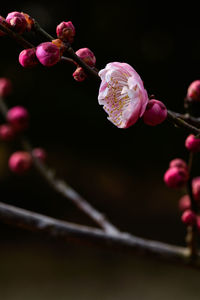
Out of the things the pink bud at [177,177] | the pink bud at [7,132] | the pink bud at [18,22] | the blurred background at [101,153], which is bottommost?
the blurred background at [101,153]

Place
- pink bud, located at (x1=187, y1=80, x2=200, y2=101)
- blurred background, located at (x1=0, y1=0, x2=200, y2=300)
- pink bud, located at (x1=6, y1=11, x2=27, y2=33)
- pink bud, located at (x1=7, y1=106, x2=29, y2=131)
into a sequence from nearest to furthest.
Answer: pink bud, located at (x1=6, y1=11, x2=27, y2=33) → pink bud, located at (x1=187, y1=80, x2=200, y2=101) → pink bud, located at (x1=7, y1=106, x2=29, y2=131) → blurred background, located at (x1=0, y1=0, x2=200, y2=300)

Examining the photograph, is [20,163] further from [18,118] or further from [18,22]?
[18,22]

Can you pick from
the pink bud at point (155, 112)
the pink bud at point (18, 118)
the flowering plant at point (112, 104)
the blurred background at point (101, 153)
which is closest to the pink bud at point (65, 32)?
the flowering plant at point (112, 104)

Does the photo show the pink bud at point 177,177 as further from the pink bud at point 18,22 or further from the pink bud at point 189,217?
the pink bud at point 18,22

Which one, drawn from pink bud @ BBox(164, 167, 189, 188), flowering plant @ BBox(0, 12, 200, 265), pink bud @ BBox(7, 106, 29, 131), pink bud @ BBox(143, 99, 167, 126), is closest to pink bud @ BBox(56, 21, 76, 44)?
flowering plant @ BBox(0, 12, 200, 265)

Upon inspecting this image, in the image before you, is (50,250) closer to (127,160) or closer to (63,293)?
(63,293)

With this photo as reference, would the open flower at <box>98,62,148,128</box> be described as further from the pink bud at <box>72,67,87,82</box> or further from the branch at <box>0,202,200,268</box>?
the branch at <box>0,202,200,268</box>

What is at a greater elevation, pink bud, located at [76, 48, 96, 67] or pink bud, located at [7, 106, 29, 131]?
pink bud, located at [76, 48, 96, 67]
